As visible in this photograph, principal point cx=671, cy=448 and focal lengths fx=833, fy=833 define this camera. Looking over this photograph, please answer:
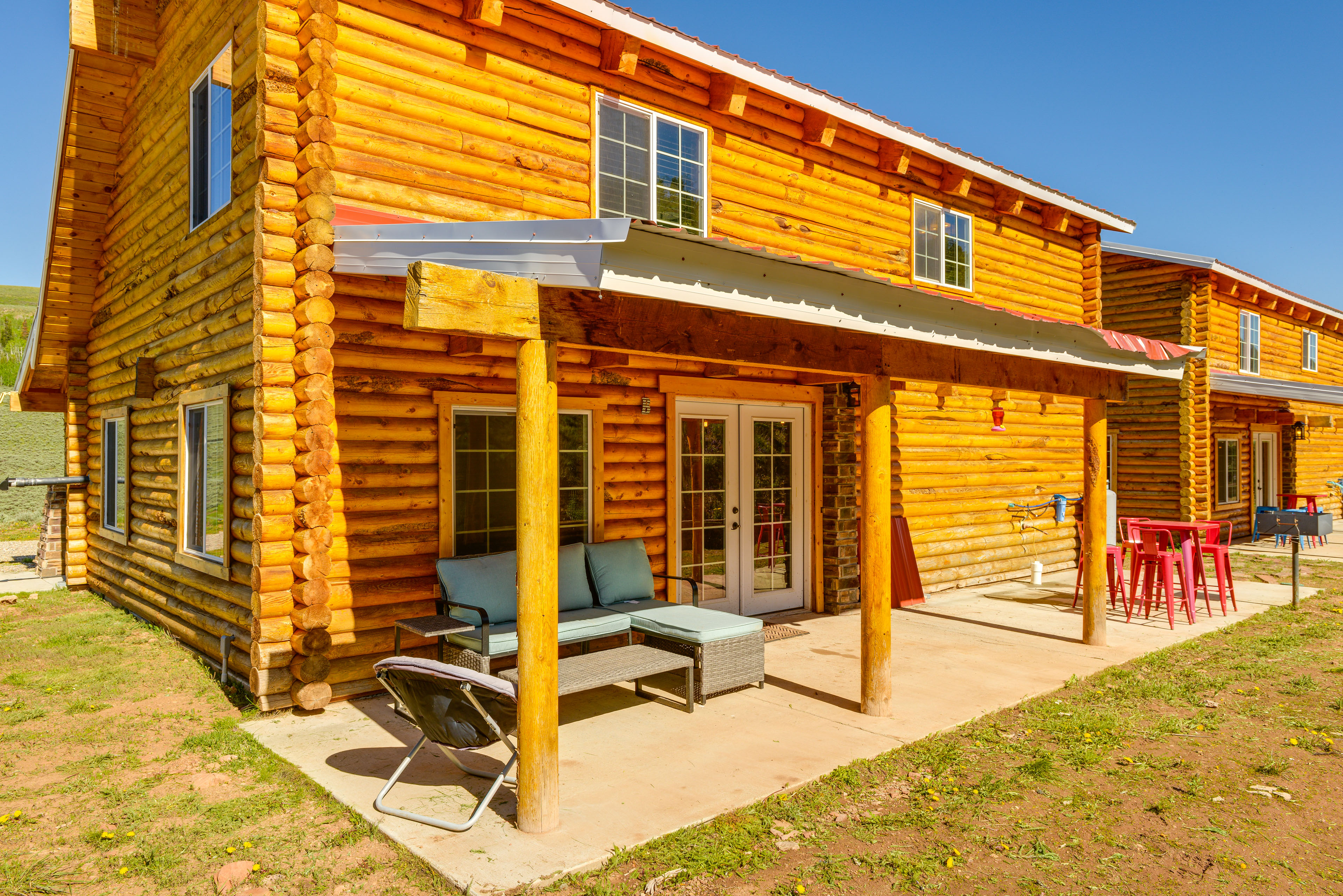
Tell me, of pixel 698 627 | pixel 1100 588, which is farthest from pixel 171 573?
pixel 1100 588

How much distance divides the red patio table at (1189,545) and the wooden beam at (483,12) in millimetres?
7785

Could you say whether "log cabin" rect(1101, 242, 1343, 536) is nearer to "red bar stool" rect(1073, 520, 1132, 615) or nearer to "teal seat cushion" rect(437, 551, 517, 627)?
"red bar stool" rect(1073, 520, 1132, 615)

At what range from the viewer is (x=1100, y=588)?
7.22m

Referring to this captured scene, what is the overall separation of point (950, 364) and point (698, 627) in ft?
8.37

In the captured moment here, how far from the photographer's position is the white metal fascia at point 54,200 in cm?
843

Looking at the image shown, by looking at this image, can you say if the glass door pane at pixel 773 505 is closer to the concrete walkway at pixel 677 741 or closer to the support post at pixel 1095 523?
the concrete walkway at pixel 677 741

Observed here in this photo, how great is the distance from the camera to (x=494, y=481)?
6.52m

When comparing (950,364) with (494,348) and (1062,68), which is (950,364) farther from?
(1062,68)

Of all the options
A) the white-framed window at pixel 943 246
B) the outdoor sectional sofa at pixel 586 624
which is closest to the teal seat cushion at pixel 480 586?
the outdoor sectional sofa at pixel 586 624

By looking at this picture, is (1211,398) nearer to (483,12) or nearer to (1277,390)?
(1277,390)

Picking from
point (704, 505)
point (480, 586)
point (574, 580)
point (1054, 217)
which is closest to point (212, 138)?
point (480, 586)

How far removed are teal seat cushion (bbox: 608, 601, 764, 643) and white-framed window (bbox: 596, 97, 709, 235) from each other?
10.2ft

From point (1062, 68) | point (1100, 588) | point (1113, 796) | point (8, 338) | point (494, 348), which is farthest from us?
point (8, 338)

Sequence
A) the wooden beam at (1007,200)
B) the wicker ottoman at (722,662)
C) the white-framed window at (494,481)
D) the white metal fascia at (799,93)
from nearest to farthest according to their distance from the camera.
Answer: the wicker ottoman at (722,662) < the white-framed window at (494,481) < the white metal fascia at (799,93) < the wooden beam at (1007,200)
